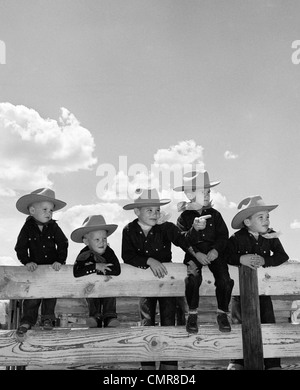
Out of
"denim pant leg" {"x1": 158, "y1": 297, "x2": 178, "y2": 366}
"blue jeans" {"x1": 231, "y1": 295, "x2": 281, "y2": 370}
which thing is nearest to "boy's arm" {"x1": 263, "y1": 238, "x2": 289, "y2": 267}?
"blue jeans" {"x1": 231, "y1": 295, "x2": 281, "y2": 370}

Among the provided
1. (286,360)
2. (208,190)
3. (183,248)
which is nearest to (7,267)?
(183,248)

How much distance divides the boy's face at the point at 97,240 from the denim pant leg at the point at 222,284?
4.25 feet

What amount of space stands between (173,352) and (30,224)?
7.11ft

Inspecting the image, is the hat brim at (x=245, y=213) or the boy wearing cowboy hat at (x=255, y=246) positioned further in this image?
the hat brim at (x=245, y=213)

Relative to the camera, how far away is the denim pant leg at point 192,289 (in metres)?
4.66

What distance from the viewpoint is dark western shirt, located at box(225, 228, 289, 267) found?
5027 mm

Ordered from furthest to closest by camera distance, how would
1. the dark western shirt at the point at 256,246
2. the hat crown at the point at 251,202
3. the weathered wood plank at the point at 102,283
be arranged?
1. the hat crown at the point at 251,202
2. the dark western shirt at the point at 256,246
3. the weathered wood plank at the point at 102,283

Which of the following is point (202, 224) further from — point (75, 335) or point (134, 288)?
point (75, 335)

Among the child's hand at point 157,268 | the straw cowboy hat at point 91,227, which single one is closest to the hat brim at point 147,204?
the straw cowboy hat at point 91,227

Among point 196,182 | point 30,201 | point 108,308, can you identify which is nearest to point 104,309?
point 108,308

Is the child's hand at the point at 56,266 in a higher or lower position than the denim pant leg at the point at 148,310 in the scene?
higher

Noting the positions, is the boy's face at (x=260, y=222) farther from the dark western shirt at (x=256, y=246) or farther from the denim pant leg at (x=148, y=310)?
the denim pant leg at (x=148, y=310)

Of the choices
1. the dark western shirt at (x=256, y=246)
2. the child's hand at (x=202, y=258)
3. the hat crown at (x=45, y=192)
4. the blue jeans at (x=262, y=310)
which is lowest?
the blue jeans at (x=262, y=310)

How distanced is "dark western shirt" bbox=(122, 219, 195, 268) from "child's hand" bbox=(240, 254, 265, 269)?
62 cm
